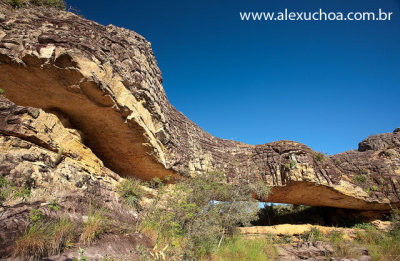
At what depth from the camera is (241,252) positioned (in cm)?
889

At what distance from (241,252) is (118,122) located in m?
7.60

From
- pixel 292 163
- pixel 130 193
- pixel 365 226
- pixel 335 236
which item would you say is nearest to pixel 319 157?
pixel 292 163

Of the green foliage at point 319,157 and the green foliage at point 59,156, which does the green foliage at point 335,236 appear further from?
the green foliage at point 59,156

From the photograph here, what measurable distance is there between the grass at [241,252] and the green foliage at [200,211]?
0.35m

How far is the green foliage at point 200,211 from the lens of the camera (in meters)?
6.09

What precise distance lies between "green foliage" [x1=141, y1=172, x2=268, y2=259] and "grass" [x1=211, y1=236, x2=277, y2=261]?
353mm

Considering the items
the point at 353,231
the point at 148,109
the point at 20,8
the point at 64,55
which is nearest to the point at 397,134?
the point at 353,231

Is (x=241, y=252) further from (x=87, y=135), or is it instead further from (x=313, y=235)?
(x=87, y=135)

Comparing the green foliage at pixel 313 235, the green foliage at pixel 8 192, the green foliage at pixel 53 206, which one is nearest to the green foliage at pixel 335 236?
the green foliage at pixel 313 235

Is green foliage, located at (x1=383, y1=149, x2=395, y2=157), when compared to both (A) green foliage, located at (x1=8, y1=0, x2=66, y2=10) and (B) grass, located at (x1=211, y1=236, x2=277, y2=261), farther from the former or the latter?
(A) green foliage, located at (x1=8, y1=0, x2=66, y2=10)

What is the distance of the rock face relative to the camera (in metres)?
6.37

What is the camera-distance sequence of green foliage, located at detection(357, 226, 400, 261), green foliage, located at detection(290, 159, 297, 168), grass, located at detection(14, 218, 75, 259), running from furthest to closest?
green foliage, located at detection(290, 159, 297, 168) → green foliage, located at detection(357, 226, 400, 261) → grass, located at detection(14, 218, 75, 259)

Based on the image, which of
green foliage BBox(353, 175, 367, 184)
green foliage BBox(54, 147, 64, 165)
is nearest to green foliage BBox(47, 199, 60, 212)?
green foliage BBox(54, 147, 64, 165)

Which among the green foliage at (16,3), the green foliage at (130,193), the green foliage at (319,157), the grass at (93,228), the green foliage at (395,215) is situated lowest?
the green foliage at (395,215)
